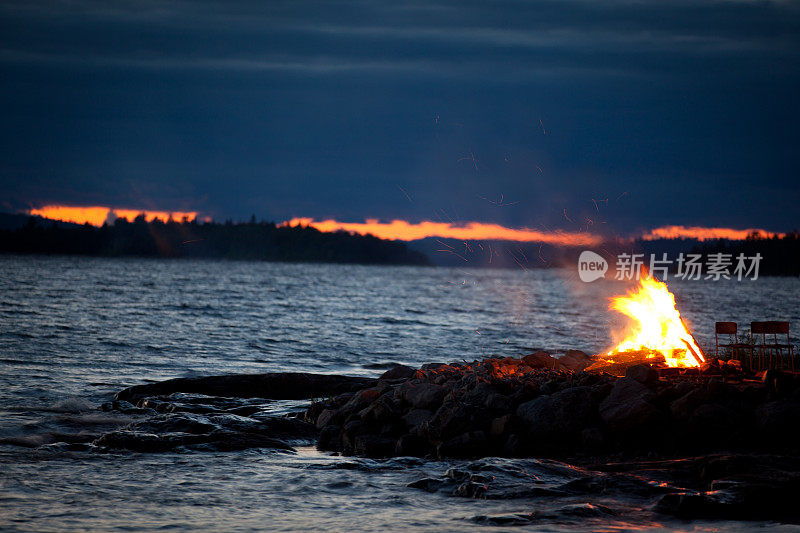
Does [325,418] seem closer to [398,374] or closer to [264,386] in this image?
[398,374]

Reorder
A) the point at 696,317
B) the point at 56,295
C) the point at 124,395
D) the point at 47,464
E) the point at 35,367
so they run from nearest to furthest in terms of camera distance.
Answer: the point at 47,464 < the point at 124,395 < the point at 35,367 < the point at 696,317 < the point at 56,295

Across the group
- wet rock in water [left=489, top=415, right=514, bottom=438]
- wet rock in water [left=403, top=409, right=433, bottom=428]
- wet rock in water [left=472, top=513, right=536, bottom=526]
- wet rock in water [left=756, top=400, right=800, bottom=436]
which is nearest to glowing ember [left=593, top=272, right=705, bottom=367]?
wet rock in water [left=756, top=400, right=800, bottom=436]

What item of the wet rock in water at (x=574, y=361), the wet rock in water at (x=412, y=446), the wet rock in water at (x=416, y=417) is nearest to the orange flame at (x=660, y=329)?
the wet rock in water at (x=574, y=361)

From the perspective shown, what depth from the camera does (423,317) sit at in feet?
189

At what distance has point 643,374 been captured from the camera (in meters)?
15.0

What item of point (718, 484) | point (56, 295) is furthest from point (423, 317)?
point (718, 484)

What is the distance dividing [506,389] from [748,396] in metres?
4.29

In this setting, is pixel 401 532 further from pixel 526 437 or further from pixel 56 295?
pixel 56 295

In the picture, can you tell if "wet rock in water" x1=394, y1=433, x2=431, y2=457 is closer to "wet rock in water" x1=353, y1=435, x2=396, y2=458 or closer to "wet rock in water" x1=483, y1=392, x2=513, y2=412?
"wet rock in water" x1=353, y1=435, x2=396, y2=458

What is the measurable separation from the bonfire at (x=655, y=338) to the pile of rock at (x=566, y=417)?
83.7 inches

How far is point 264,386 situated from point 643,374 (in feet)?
34.2

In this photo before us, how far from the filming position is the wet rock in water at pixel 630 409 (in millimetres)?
13477

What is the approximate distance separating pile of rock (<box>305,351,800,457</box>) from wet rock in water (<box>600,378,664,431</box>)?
2 centimetres

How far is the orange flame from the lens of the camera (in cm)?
1747
